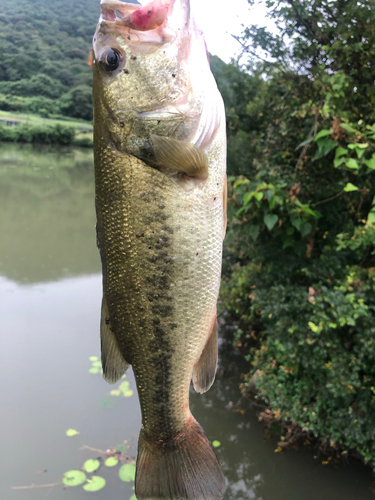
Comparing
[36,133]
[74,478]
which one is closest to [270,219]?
[74,478]

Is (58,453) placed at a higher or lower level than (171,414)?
lower

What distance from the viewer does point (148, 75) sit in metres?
0.99

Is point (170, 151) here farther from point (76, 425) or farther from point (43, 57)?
point (43, 57)

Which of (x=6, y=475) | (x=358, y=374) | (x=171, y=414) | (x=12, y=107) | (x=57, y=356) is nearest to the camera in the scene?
(x=171, y=414)

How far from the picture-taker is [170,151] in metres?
0.95

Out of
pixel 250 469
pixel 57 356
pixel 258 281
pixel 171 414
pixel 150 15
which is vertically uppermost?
pixel 150 15

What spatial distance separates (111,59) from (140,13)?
147 mm

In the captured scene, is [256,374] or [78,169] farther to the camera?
[78,169]

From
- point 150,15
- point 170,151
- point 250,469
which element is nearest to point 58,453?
point 250,469

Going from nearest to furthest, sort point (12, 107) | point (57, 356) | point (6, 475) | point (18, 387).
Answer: point (6, 475) < point (18, 387) < point (57, 356) < point (12, 107)

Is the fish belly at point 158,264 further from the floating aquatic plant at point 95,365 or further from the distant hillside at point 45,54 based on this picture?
the distant hillside at point 45,54

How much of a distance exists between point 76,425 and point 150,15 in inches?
157

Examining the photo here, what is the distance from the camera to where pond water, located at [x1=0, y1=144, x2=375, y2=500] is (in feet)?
10.3

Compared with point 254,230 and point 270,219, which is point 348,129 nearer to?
point 270,219
